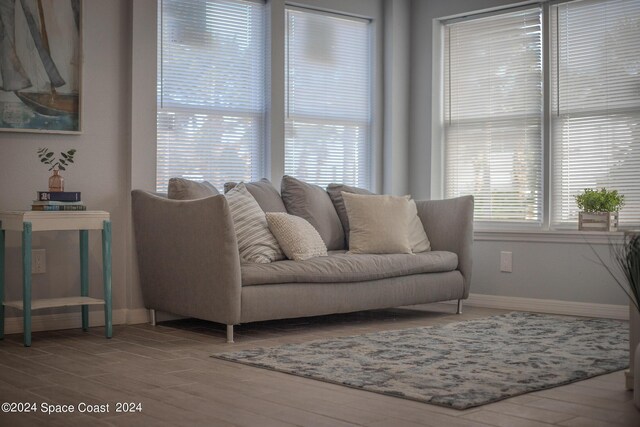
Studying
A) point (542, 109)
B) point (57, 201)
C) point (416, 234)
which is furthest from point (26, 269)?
point (542, 109)

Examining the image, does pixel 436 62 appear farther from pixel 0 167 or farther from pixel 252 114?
pixel 0 167

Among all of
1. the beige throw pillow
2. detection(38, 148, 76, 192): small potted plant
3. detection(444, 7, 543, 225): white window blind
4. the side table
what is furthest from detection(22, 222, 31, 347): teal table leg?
detection(444, 7, 543, 225): white window blind

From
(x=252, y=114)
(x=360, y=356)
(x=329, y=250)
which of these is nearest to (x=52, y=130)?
(x=252, y=114)

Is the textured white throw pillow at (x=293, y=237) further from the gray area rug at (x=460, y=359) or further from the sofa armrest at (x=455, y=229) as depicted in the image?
the sofa armrest at (x=455, y=229)

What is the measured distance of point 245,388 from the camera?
2982 millimetres

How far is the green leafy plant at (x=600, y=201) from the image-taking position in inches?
198

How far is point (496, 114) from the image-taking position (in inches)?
229

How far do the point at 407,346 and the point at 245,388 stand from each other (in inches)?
43.2

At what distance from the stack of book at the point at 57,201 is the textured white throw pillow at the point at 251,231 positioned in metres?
0.81

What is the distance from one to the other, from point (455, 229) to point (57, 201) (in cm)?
248

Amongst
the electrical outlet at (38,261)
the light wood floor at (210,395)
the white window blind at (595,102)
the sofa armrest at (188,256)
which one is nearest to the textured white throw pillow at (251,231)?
the sofa armrest at (188,256)

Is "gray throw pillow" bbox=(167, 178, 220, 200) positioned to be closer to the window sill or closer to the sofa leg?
the sofa leg

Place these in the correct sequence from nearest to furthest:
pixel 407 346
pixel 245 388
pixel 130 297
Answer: pixel 245 388 < pixel 407 346 < pixel 130 297

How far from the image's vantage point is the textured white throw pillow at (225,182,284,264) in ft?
14.8
